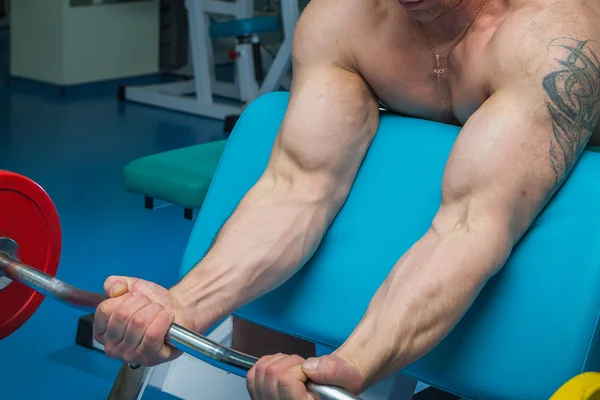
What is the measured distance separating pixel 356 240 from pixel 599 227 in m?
0.37

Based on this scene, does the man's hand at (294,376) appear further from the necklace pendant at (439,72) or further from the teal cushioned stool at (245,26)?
the teal cushioned stool at (245,26)

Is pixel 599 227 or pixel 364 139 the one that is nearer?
pixel 599 227

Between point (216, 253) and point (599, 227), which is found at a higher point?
point (599, 227)

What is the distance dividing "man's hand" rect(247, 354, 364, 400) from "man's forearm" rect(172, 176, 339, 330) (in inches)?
10.4

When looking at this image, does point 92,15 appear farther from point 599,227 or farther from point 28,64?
point 599,227

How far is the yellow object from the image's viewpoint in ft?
3.21

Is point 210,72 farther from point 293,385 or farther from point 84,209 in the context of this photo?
point 293,385

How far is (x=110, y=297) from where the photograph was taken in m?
1.21

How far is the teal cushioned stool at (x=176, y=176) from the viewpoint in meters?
2.19

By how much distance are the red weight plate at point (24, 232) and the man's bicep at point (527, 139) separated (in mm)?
655

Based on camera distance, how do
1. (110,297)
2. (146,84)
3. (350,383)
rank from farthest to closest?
(146,84) → (110,297) → (350,383)

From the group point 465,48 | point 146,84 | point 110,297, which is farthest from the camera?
point 146,84

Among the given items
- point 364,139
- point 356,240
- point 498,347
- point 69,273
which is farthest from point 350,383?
point 69,273

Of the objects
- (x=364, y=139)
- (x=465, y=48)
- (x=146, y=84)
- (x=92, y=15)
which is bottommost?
(x=146, y=84)
